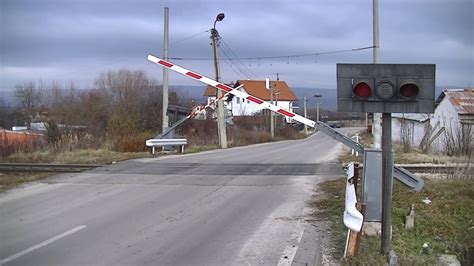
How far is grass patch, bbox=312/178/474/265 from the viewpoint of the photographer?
Answer: 6.38 m

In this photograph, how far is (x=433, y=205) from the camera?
369 inches

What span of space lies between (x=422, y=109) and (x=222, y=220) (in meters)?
3.87

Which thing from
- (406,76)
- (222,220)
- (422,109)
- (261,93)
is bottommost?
(222,220)

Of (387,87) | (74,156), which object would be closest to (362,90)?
(387,87)

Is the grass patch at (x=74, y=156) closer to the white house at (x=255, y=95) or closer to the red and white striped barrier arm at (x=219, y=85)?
the red and white striped barrier arm at (x=219, y=85)

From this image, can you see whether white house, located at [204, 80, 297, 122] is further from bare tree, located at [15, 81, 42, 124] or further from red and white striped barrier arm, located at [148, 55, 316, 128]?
red and white striped barrier arm, located at [148, 55, 316, 128]

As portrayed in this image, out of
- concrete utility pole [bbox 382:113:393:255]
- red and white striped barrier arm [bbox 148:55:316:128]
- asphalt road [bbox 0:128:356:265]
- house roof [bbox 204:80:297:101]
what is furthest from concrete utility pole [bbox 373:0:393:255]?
house roof [bbox 204:80:297:101]

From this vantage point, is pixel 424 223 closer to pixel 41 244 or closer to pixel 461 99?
pixel 41 244

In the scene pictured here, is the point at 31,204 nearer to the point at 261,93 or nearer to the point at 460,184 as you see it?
the point at 460,184

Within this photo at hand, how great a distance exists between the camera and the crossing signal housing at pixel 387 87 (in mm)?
5988

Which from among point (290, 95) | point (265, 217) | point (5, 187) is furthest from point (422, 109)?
point (290, 95)

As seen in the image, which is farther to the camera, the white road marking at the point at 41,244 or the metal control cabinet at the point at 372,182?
the metal control cabinet at the point at 372,182

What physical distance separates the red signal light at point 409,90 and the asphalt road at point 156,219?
2.41 m

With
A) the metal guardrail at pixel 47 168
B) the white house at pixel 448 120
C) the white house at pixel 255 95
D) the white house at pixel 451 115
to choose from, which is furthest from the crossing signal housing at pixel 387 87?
the white house at pixel 255 95
